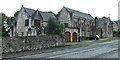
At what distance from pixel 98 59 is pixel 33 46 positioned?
10826 mm

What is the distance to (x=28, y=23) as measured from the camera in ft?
111

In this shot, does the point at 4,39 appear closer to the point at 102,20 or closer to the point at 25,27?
the point at 25,27

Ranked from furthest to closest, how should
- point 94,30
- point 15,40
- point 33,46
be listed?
1. point 94,30
2. point 33,46
3. point 15,40

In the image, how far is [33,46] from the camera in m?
18.7

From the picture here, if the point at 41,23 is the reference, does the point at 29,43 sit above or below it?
below

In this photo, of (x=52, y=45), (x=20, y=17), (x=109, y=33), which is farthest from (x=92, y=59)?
(x=109, y=33)

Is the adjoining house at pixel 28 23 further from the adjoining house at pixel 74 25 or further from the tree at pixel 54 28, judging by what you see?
the tree at pixel 54 28

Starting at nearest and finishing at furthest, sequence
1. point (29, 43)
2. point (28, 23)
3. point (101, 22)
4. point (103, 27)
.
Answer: point (29, 43), point (28, 23), point (103, 27), point (101, 22)

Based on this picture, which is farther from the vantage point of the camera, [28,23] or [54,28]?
[28,23]

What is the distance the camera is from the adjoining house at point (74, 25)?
107 feet

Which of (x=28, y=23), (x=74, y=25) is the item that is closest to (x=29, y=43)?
(x=28, y=23)

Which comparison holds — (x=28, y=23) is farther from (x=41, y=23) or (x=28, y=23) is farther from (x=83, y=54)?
(x=83, y=54)

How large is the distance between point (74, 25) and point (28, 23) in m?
13.7

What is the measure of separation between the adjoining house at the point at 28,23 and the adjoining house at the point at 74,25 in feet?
23.5
